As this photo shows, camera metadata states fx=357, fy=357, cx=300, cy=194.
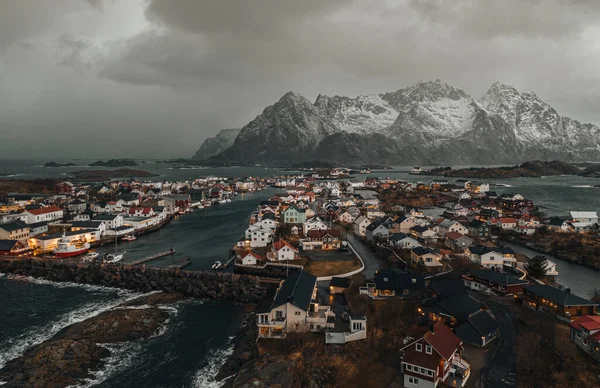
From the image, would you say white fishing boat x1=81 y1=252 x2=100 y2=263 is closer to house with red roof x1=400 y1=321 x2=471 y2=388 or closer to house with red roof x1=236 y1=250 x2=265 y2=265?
house with red roof x1=236 y1=250 x2=265 y2=265

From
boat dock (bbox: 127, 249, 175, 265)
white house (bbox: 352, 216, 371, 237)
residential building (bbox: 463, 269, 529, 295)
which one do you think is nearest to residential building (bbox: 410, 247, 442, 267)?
residential building (bbox: 463, 269, 529, 295)

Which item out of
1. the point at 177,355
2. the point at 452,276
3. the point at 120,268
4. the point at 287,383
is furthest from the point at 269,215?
the point at 287,383

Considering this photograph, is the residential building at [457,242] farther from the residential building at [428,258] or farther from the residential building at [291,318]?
the residential building at [291,318]

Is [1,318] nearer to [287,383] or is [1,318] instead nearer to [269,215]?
[287,383]

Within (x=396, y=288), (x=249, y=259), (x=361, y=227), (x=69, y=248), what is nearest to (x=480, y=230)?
(x=361, y=227)

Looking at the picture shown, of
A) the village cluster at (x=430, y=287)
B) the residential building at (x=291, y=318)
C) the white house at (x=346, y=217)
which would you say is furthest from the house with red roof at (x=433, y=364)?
the white house at (x=346, y=217)

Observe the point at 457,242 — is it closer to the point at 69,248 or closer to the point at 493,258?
the point at 493,258
